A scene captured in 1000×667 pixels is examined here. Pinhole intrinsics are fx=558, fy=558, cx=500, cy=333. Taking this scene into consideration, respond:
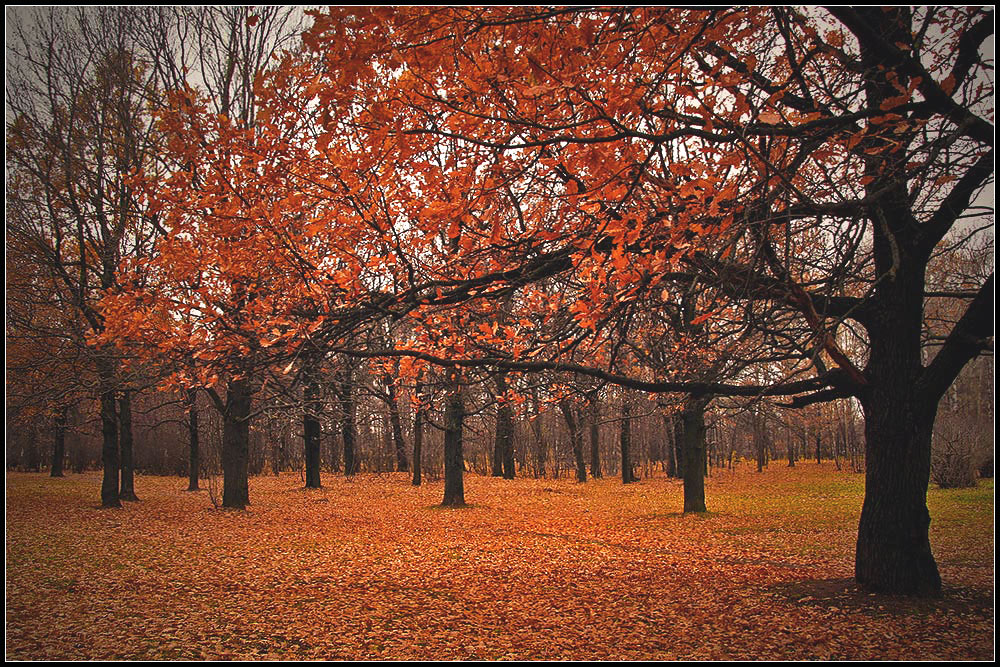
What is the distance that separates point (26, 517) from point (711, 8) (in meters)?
15.7

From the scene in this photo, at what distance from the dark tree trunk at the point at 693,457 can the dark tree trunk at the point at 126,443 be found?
13651 millimetres

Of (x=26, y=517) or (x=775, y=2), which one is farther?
(x=26, y=517)

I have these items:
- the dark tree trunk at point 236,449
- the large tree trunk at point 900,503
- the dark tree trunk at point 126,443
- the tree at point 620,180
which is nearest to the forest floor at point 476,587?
the large tree trunk at point 900,503

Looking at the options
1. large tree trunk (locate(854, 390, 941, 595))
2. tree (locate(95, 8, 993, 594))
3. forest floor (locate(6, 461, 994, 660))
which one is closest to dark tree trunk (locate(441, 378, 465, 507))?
forest floor (locate(6, 461, 994, 660))

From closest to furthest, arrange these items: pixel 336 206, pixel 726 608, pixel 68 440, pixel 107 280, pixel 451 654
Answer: pixel 336 206 < pixel 451 654 < pixel 726 608 < pixel 107 280 < pixel 68 440

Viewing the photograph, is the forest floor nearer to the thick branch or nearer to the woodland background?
the woodland background

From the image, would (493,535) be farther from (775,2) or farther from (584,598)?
(775,2)

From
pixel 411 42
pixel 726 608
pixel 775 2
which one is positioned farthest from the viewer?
pixel 726 608

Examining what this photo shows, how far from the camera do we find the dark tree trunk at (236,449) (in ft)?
44.0

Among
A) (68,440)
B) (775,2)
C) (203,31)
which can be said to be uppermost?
(203,31)

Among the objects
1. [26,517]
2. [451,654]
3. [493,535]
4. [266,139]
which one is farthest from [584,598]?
[26,517]

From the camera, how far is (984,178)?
4.16 metres

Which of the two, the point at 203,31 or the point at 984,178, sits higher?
the point at 203,31

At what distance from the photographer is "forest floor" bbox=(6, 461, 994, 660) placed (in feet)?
14.9
